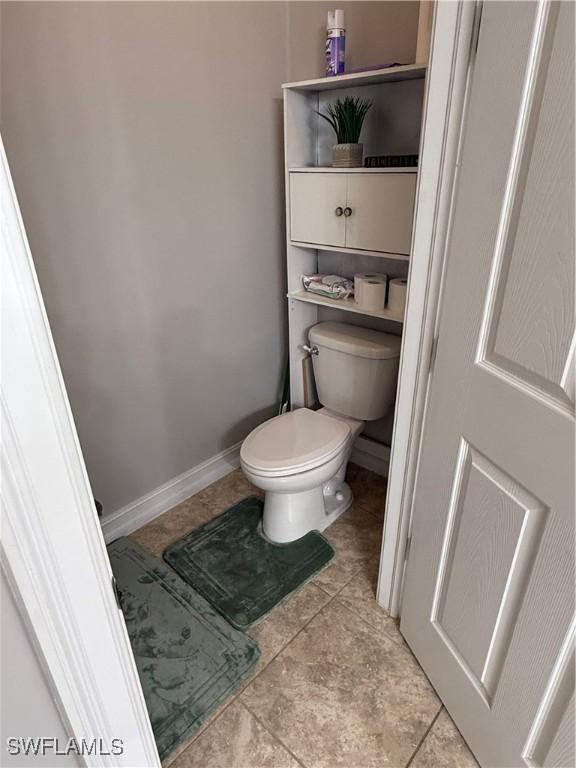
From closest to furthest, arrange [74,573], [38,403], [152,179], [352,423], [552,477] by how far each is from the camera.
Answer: [38,403] → [74,573] → [552,477] → [152,179] → [352,423]

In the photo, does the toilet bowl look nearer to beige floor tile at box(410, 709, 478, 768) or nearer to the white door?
the white door

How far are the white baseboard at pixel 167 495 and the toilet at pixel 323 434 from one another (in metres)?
0.42

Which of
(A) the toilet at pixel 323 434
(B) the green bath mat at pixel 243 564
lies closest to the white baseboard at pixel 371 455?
(A) the toilet at pixel 323 434

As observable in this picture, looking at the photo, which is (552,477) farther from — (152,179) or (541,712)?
(152,179)

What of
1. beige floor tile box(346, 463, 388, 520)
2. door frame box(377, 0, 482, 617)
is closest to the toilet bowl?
beige floor tile box(346, 463, 388, 520)

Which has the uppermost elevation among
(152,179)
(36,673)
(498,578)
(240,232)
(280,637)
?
(152,179)

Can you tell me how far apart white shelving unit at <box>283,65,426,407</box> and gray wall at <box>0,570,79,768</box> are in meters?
1.39

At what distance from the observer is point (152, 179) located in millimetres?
1640

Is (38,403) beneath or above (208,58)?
beneath

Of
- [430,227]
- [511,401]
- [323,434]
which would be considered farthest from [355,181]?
[511,401]

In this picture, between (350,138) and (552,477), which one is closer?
(552,477)

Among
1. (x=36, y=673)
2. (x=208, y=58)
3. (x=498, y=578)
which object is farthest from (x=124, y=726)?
(x=208, y=58)

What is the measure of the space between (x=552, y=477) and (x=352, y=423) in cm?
119

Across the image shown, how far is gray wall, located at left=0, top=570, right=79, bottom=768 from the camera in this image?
0.61 meters
